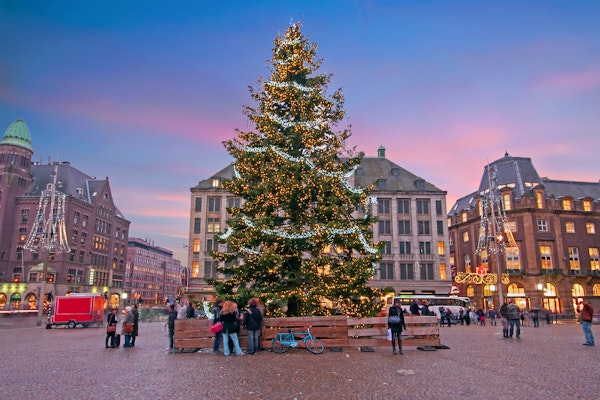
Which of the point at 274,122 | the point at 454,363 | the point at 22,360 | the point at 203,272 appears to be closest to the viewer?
the point at 454,363

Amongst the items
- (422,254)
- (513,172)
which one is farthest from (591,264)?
(422,254)

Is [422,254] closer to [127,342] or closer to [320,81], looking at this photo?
[320,81]

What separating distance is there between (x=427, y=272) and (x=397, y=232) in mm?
7070

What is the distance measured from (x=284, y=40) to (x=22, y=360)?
61.1 ft

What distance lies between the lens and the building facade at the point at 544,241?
64188mm

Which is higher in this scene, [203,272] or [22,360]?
[203,272]

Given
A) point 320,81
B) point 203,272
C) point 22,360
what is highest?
point 320,81

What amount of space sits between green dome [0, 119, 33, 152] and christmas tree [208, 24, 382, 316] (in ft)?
A: 299

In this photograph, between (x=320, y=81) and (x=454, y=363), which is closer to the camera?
(x=454, y=363)

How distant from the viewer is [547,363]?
14.1 metres

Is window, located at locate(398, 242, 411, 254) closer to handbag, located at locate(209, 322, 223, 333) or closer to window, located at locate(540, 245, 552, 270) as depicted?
window, located at locate(540, 245, 552, 270)

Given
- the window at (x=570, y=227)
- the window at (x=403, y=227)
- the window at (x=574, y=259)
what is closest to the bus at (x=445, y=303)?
the window at (x=403, y=227)

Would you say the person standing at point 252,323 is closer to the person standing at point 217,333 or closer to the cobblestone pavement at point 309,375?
the cobblestone pavement at point 309,375

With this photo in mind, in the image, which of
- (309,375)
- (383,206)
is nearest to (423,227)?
(383,206)
